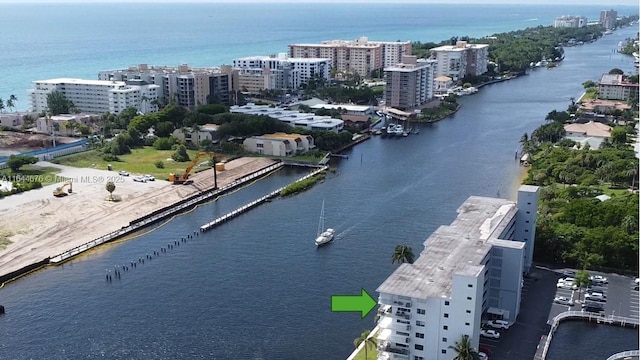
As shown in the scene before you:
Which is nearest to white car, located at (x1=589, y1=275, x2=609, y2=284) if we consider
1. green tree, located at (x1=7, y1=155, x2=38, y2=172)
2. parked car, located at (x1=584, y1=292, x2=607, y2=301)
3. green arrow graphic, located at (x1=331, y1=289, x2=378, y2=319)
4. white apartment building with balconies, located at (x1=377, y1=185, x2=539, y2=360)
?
parked car, located at (x1=584, y1=292, x2=607, y2=301)

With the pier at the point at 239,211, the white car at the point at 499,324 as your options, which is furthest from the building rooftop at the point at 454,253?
the pier at the point at 239,211

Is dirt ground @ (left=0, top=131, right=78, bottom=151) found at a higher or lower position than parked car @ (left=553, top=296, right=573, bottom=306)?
higher

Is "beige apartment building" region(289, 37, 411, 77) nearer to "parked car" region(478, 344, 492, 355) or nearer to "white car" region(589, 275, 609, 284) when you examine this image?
"white car" region(589, 275, 609, 284)

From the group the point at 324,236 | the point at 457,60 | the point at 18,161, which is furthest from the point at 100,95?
the point at 457,60

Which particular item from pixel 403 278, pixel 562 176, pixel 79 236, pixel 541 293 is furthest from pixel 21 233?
pixel 562 176

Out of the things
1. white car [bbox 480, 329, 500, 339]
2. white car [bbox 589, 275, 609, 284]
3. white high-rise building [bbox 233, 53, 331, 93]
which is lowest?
white car [bbox 480, 329, 500, 339]

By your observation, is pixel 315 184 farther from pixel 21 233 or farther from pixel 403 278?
pixel 403 278
